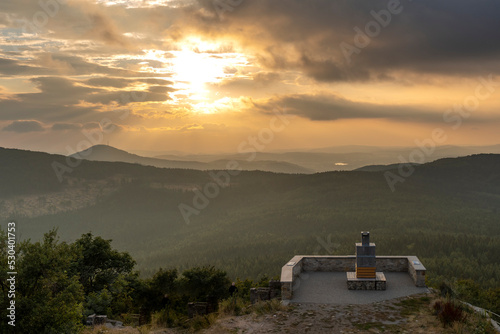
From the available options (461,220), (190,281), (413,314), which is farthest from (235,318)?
(461,220)

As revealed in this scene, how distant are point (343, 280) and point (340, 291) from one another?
7.16ft

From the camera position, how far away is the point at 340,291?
2036 cm

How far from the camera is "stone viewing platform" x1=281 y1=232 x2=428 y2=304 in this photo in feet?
63.5

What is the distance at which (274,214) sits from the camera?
178 m

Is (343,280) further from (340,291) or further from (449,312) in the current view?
(449,312)

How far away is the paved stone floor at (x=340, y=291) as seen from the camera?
19.0 meters

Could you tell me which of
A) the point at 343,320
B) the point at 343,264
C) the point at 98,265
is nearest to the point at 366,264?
the point at 343,264

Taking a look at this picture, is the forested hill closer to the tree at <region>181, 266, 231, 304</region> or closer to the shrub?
the tree at <region>181, 266, 231, 304</region>

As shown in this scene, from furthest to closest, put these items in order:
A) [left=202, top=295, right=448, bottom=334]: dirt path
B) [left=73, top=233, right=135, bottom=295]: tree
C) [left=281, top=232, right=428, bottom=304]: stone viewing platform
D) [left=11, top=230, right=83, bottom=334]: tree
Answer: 1. [left=73, top=233, right=135, bottom=295]: tree
2. [left=281, top=232, right=428, bottom=304]: stone viewing platform
3. [left=202, top=295, right=448, bottom=334]: dirt path
4. [left=11, top=230, right=83, bottom=334]: tree

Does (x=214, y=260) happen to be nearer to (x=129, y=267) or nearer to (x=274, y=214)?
(x=274, y=214)

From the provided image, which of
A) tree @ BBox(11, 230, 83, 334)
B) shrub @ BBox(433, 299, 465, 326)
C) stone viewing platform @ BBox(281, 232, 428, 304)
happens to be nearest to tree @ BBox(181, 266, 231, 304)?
stone viewing platform @ BBox(281, 232, 428, 304)

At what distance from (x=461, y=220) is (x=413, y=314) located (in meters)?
138

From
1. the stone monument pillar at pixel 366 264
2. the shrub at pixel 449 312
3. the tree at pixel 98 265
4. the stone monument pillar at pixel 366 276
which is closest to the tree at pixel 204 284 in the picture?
the tree at pixel 98 265

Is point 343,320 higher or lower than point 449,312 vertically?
lower
